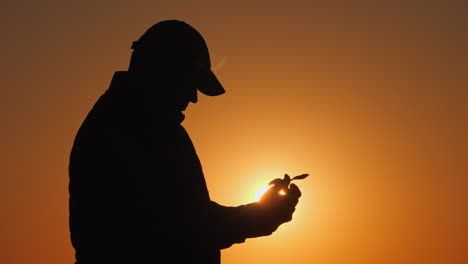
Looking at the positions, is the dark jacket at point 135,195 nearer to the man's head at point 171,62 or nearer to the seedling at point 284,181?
the man's head at point 171,62

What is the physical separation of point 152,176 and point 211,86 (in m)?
1.17

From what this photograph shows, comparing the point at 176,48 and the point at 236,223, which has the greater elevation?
the point at 176,48

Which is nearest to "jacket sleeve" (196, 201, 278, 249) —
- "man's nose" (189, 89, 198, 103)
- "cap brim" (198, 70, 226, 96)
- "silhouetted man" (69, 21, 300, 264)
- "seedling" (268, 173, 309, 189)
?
"silhouetted man" (69, 21, 300, 264)

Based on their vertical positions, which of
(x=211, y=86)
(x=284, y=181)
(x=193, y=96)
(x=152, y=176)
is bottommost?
(x=152, y=176)

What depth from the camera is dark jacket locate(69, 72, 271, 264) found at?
5.61 meters

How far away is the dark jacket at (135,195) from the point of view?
18.4ft

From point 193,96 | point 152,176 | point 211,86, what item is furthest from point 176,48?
point 152,176

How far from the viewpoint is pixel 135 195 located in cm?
571

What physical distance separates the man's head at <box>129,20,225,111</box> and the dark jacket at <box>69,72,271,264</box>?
17cm

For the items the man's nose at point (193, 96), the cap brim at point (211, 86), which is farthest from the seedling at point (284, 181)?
the man's nose at point (193, 96)

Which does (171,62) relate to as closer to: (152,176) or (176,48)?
(176,48)

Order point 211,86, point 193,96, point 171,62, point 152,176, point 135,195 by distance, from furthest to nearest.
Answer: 1. point 211,86
2. point 193,96
3. point 171,62
4. point 152,176
5. point 135,195

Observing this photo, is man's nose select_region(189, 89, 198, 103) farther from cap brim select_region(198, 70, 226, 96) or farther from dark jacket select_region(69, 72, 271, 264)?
dark jacket select_region(69, 72, 271, 264)

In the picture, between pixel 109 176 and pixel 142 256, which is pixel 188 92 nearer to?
pixel 109 176
